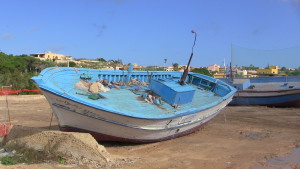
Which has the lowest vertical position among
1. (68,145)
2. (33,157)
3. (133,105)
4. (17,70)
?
(33,157)

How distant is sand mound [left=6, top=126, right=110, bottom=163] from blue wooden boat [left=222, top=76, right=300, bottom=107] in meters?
15.8

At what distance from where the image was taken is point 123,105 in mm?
8391

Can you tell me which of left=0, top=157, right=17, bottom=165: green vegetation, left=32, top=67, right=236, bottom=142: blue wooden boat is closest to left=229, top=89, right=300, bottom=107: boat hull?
left=32, top=67, right=236, bottom=142: blue wooden boat

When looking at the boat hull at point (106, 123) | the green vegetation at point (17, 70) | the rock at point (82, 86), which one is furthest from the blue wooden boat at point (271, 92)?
the green vegetation at point (17, 70)

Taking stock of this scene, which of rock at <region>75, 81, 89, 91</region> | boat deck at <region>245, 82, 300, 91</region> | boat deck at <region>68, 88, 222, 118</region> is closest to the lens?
boat deck at <region>68, 88, 222, 118</region>

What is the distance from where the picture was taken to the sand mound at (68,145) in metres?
6.74

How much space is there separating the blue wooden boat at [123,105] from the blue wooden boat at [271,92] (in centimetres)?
1165

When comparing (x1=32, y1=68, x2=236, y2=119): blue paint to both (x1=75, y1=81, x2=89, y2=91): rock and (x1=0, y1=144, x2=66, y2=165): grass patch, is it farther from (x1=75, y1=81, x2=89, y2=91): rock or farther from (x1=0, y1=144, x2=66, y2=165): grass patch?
(x1=0, y1=144, x2=66, y2=165): grass patch

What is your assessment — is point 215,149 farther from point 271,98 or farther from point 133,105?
point 271,98

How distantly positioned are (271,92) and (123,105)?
16796 millimetres

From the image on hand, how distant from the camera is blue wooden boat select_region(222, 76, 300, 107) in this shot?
21.9m

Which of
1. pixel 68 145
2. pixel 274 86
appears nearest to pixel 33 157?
pixel 68 145

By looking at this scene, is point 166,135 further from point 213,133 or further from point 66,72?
point 66,72

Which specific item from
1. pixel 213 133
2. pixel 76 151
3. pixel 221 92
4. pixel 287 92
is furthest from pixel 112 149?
pixel 287 92
